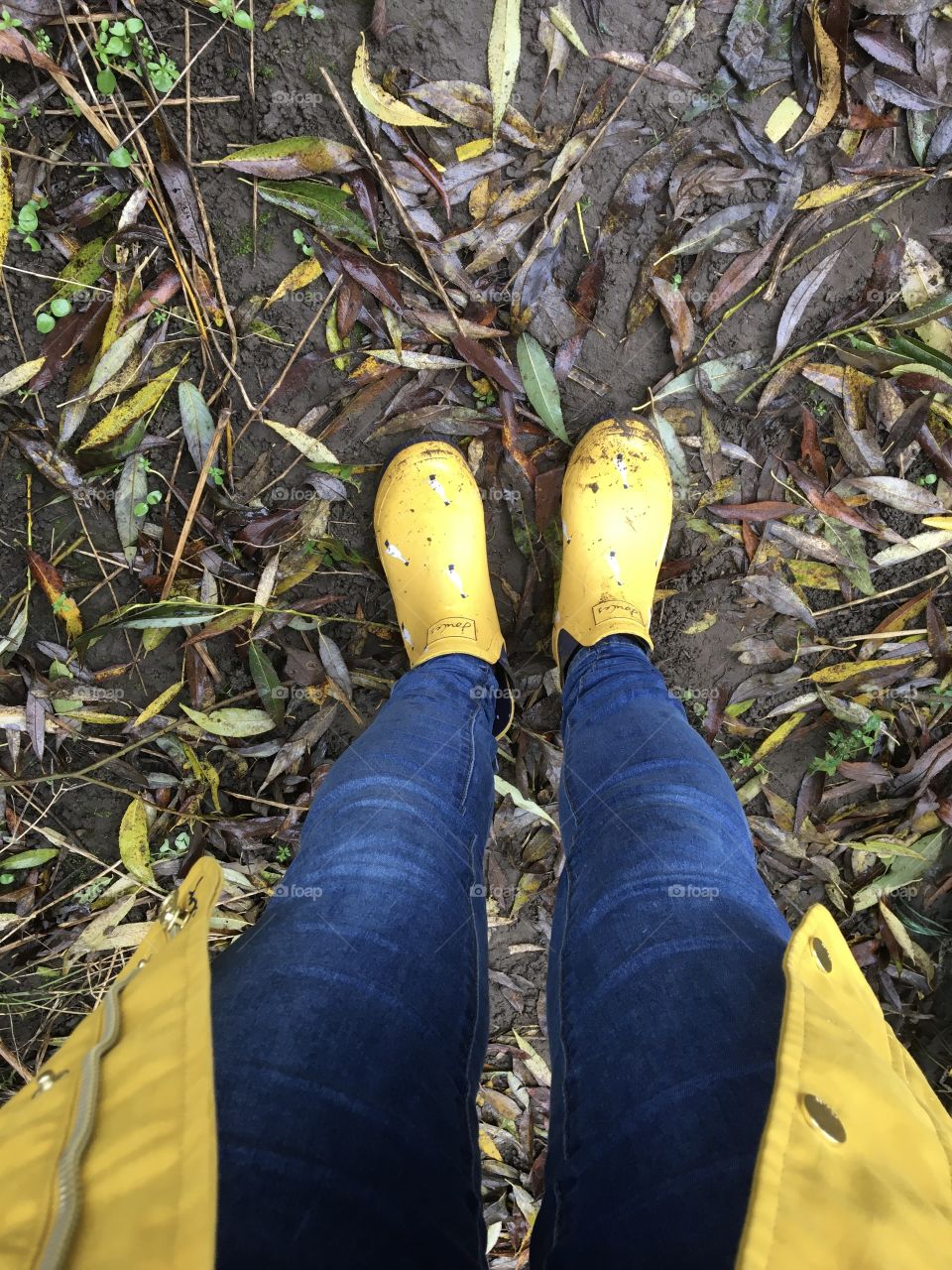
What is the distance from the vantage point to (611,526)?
1477 millimetres

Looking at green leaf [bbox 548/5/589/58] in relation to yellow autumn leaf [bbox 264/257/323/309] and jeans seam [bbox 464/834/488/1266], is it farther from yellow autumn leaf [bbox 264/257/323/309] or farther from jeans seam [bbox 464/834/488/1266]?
jeans seam [bbox 464/834/488/1266]

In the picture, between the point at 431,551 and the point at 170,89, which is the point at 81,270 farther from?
the point at 431,551

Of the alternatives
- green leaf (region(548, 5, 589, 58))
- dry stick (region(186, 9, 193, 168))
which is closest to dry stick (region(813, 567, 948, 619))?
green leaf (region(548, 5, 589, 58))

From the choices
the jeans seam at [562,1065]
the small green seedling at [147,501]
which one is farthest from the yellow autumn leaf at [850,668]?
the small green seedling at [147,501]

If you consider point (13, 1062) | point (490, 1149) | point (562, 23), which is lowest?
point (490, 1149)

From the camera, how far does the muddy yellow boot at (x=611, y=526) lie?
4.77 ft

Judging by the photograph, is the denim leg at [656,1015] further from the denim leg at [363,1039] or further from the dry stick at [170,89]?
the dry stick at [170,89]

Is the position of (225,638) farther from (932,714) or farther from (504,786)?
(932,714)

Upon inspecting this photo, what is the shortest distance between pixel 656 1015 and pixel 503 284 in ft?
4.25

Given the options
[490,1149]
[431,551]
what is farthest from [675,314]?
[490,1149]

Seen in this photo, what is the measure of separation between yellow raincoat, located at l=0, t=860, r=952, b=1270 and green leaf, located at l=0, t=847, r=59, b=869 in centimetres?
108

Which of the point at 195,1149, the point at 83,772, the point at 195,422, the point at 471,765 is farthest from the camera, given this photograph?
the point at 83,772

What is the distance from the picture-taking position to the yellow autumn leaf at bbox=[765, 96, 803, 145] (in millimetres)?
1363

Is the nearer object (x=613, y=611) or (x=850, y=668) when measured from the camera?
(x=613, y=611)
